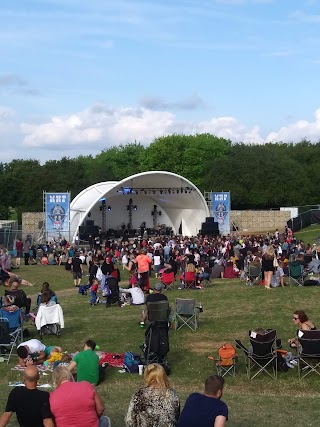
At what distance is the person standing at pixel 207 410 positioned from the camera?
4965 mm

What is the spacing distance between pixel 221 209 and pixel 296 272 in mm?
27483

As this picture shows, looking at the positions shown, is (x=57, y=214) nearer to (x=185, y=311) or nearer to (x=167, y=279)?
(x=167, y=279)

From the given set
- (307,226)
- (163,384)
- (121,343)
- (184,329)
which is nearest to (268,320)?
(184,329)

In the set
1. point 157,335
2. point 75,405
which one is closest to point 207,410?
point 75,405

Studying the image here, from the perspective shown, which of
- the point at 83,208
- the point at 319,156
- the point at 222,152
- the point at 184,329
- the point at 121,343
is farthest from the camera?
the point at 222,152

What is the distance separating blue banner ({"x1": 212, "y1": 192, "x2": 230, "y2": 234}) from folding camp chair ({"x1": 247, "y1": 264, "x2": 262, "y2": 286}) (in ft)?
86.4

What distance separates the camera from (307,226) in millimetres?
50844

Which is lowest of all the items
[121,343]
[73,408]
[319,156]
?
[121,343]

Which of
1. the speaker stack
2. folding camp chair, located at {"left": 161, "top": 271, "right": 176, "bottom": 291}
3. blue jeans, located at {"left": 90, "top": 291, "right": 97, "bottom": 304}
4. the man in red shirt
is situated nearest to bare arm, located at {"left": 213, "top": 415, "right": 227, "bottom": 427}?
blue jeans, located at {"left": 90, "top": 291, "right": 97, "bottom": 304}

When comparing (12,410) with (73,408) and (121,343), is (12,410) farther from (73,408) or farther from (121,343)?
(121,343)

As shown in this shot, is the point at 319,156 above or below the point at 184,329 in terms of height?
above

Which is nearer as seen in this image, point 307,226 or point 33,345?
point 33,345

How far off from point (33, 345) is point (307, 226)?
41.9 m

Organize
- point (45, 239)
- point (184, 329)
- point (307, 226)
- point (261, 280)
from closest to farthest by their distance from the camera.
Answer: point (184, 329)
point (261, 280)
point (45, 239)
point (307, 226)
